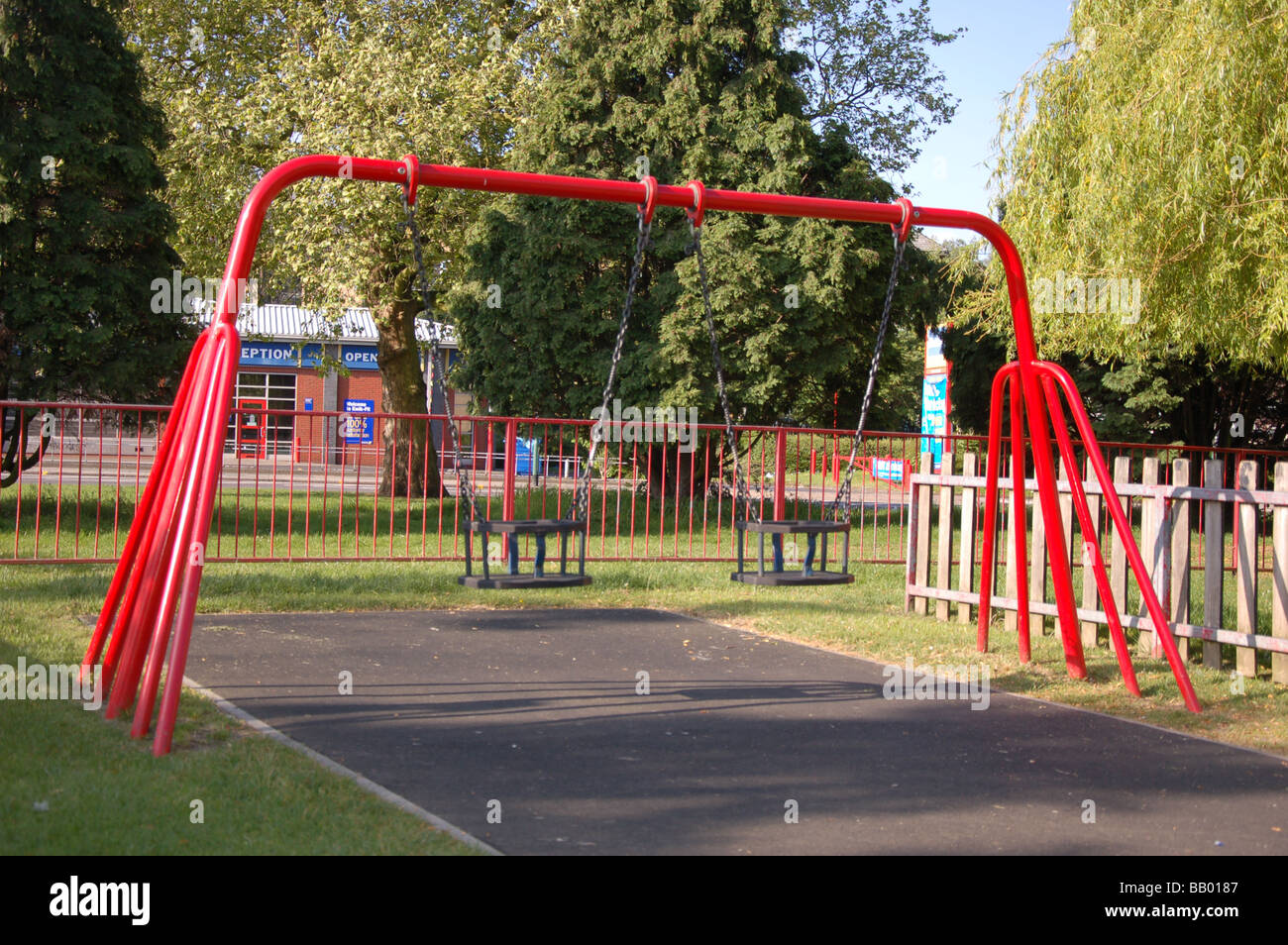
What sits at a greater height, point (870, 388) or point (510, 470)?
point (870, 388)

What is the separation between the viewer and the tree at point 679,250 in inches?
789

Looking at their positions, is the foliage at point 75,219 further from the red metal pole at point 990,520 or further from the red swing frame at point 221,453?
the red metal pole at point 990,520

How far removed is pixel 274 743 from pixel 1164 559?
6543 millimetres

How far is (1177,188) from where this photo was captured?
10625 mm

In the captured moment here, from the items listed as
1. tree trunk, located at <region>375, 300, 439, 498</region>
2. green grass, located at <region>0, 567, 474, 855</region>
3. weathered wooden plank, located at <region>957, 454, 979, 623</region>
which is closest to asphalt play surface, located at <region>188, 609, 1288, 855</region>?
green grass, located at <region>0, 567, 474, 855</region>

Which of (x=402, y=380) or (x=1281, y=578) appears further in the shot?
(x=402, y=380)

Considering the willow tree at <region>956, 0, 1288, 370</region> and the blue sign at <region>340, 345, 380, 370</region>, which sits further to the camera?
the blue sign at <region>340, 345, 380, 370</region>

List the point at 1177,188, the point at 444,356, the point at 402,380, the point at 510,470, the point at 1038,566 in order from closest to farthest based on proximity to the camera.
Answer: the point at 1038,566, the point at 1177,188, the point at 510,470, the point at 402,380, the point at 444,356

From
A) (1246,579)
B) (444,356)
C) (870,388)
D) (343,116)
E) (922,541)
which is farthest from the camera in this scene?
(444,356)

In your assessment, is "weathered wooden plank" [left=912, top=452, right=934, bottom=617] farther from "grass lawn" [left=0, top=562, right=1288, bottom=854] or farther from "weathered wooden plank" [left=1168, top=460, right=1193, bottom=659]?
"weathered wooden plank" [left=1168, top=460, right=1193, bottom=659]

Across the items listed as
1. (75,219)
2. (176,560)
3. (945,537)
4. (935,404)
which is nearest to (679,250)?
(935,404)

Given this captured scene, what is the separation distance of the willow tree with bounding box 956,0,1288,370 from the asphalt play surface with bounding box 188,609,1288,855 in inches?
188

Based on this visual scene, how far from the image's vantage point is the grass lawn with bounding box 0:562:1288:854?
473cm

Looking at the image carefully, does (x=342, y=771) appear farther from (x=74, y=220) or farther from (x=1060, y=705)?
(x=74, y=220)
